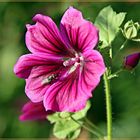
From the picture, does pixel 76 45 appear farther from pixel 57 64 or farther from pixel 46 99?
pixel 46 99

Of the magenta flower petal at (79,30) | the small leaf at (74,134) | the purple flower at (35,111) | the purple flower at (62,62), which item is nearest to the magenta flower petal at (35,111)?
the purple flower at (35,111)

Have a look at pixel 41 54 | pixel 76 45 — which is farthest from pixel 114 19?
pixel 41 54

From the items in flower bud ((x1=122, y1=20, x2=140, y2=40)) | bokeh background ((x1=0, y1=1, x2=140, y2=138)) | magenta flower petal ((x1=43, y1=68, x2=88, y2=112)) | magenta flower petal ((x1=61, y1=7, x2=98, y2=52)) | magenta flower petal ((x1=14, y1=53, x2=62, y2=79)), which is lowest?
bokeh background ((x1=0, y1=1, x2=140, y2=138))

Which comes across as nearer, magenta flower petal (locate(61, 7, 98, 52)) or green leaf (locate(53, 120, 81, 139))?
magenta flower petal (locate(61, 7, 98, 52))

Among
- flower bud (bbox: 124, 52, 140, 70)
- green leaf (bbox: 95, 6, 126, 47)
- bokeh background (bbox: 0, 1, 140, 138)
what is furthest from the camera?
bokeh background (bbox: 0, 1, 140, 138)

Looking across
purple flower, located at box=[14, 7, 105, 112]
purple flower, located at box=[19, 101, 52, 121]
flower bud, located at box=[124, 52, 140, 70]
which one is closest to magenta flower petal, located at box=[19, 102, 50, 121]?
purple flower, located at box=[19, 101, 52, 121]

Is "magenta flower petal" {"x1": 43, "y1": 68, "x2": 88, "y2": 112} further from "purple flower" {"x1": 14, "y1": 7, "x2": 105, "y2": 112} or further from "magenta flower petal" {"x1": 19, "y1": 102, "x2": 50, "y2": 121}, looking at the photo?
"magenta flower petal" {"x1": 19, "y1": 102, "x2": 50, "y2": 121}

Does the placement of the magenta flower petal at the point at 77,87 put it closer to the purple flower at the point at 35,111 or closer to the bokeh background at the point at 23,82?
the purple flower at the point at 35,111
